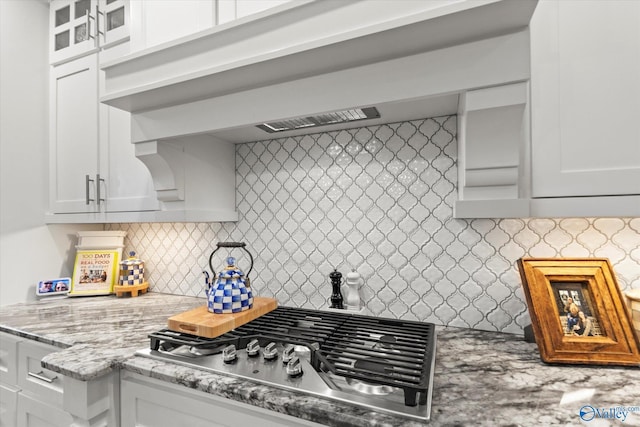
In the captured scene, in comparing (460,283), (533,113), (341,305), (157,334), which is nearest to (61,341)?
(157,334)

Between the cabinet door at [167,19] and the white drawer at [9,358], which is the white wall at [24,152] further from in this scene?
the cabinet door at [167,19]

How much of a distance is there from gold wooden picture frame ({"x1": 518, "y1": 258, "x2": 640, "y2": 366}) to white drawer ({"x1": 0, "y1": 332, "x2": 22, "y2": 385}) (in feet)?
6.19

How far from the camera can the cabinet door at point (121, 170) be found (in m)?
1.61

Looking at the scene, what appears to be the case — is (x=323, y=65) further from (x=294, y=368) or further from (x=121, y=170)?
(x=121, y=170)

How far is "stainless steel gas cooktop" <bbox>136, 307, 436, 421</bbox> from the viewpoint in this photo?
764 mm

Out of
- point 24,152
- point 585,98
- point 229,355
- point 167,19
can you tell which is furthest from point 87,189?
point 585,98

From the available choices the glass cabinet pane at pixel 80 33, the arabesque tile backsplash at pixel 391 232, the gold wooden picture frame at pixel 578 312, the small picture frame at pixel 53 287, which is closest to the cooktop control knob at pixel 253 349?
the arabesque tile backsplash at pixel 391 232

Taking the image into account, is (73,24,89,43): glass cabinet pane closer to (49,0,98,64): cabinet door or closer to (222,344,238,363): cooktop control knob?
(49,0,98,64): cabinet door

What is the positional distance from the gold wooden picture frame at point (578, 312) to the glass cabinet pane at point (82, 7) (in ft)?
7.86

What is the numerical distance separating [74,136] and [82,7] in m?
0.70

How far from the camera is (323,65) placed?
1.00 meters

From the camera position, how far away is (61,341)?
117cm

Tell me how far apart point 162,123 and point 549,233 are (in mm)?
1484

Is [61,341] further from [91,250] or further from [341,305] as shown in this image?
[341,305]
